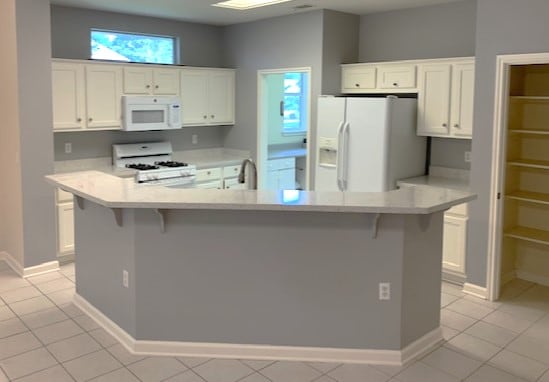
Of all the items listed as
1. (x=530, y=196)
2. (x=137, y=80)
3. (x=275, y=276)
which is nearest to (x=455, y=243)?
(x=530, y=196)

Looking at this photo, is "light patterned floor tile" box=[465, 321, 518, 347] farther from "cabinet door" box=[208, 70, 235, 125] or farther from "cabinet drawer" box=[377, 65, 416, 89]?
"cabinet door" box=[208, 70, 235, 125]

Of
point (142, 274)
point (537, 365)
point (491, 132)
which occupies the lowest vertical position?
point (537, 365)

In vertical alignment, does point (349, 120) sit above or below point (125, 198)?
above

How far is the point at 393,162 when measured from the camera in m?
5.28

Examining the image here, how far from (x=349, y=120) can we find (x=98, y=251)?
9.13ft

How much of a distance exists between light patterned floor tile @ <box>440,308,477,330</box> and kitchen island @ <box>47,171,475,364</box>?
0.60 meters

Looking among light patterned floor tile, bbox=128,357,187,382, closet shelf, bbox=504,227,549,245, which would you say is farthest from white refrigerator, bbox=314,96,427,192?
light patterned floor tile, bbox=128,357,187,382

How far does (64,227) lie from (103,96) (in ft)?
4.90

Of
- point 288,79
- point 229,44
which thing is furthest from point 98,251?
point 288,79

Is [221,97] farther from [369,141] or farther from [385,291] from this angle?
[385,291]

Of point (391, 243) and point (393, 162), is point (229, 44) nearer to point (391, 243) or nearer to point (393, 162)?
point (393, 162)

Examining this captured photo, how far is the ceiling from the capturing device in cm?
543

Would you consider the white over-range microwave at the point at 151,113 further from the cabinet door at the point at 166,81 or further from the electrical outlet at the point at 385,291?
the electrical outlet at the point at 385,291

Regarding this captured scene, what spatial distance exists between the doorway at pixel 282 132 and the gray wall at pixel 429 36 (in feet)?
4.03
